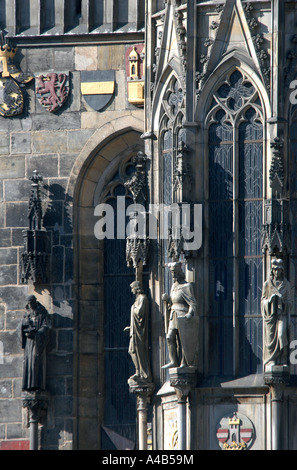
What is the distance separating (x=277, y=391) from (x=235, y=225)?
3.27 metres

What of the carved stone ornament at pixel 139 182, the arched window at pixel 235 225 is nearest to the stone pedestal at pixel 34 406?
the arched window at pixel 235 225

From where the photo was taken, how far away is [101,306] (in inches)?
1832

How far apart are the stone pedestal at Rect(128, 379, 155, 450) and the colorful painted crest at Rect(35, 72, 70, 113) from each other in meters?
5.95

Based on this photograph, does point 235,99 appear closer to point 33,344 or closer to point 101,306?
point 101,306

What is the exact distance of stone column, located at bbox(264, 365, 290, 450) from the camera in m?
42.9

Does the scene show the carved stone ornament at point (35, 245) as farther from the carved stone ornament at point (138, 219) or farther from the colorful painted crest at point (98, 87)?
the carved stone ornament at point (138, 219)

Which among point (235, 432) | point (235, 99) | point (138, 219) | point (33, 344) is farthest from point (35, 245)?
point (235, 432)

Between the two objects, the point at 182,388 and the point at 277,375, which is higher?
the point at 277,375

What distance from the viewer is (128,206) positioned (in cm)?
4678

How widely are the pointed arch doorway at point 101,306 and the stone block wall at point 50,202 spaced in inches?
7.8

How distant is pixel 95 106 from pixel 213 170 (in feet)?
11.4

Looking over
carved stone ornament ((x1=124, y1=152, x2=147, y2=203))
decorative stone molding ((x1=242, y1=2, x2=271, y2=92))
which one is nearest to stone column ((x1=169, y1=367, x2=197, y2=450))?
carved stone ornament ((x1=124, y1=152, x2=147, y2=203))

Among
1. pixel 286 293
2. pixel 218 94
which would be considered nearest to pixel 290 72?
pixel 218 94
